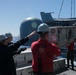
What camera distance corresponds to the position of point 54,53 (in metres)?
4.09

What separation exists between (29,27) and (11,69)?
21.4 metres

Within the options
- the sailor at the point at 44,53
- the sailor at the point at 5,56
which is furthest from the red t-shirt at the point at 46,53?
the sailor at the point at 5,56

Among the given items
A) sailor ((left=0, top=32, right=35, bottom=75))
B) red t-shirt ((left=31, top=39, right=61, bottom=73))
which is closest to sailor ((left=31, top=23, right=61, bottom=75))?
red t-shirt ((left=31, top=39, right=61, bottom=73))

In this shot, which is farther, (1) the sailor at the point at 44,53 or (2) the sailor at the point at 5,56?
(2) the sailor at the point at 5,56

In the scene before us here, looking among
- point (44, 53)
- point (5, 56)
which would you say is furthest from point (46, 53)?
point (5, 56)

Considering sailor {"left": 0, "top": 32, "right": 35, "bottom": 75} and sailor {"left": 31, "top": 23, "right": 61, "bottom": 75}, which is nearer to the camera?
sailor {"left": 31, "top": 23, "right": 61, "bottom": 75}

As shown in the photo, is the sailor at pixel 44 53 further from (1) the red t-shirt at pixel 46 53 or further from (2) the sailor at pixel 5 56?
(2) the sailor at pixel 5 56

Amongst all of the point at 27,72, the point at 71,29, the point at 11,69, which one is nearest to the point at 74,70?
the point at 71,29

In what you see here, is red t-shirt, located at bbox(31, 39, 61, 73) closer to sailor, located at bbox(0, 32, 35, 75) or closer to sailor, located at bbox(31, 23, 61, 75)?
sailor, located at bbox(31, 23, 61, 75)

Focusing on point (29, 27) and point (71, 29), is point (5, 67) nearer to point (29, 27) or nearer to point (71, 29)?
point (71, 29)

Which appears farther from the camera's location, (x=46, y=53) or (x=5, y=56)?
(x=5, y=56)

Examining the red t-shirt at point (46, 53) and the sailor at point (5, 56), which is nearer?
the red t-shirt at point (46, 53)

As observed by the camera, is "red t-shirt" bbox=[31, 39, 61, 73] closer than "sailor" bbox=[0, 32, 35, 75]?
Yes

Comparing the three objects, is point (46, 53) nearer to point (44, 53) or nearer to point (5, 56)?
point (44, 53)
